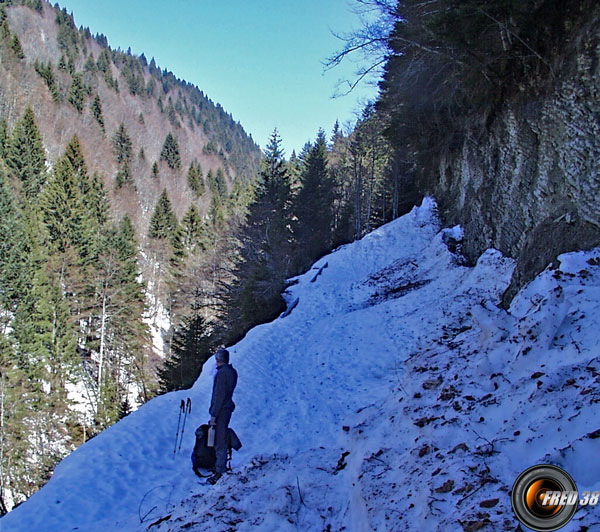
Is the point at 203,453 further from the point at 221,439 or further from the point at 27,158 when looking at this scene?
the point at 27,158

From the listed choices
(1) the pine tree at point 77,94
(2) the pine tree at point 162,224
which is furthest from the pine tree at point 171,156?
(2) the pine tree at point 162,224

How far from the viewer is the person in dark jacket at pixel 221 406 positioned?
594 centimetres

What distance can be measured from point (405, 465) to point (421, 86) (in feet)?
43.8

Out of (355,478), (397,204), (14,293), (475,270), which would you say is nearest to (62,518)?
(355,478)

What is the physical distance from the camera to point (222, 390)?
19.5ft

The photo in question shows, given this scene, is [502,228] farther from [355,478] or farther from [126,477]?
[126,477]

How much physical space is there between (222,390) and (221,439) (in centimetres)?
80

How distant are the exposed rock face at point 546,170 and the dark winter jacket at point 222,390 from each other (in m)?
5.55

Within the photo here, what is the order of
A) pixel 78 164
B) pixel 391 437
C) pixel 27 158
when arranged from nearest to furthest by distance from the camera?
1. pixel 391 437
2. pixel 27 158
3. pixel 78 164

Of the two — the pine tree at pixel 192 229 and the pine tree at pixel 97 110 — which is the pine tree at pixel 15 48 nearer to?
the pine tree at pixel 97 110

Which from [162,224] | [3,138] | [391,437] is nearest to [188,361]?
[391,437]

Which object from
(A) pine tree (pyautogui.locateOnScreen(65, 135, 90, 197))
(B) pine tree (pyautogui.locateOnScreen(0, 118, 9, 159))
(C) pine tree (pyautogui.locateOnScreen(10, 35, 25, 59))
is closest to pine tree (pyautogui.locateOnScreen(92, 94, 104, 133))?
(C) pine tree (pyautogui.locateOnScreen(10, 35, 25, 59))

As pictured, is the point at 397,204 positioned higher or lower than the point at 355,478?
higher

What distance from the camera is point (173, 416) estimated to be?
8.45 meters
